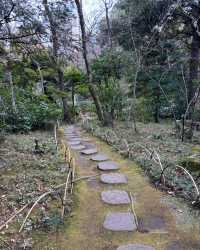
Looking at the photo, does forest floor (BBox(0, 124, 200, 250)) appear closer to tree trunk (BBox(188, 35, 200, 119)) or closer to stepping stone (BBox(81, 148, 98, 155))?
stepping stone (BBox(81, 148, 98, 155))

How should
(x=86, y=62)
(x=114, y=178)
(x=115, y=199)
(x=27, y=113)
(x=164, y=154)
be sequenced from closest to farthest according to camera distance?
(x=115, y=199)
(x=114, y=178)
(x=164, y=154)
(x=27, y=113)
(x=86, y=62)

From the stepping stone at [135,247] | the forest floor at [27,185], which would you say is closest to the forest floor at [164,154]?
the stepping stone at [135,247]

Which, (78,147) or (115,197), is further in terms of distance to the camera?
(78,147)

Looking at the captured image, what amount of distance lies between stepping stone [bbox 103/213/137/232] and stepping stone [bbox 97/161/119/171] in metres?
1.80

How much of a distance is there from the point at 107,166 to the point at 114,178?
2.11 ft

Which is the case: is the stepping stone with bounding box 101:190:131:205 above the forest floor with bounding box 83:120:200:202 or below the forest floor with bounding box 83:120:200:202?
below

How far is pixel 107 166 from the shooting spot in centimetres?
557

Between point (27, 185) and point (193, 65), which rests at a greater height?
point (193, 65)

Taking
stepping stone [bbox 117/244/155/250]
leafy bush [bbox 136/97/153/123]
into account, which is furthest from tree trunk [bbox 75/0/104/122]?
stepping stone [bbox 117/244/155/250]

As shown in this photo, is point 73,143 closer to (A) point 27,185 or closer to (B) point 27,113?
(B) point 27,113

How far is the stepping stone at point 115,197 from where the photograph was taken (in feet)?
13.3

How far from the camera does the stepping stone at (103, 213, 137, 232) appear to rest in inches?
132

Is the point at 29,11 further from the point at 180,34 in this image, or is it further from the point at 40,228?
the point at 180,34

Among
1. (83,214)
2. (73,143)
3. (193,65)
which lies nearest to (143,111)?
(193,65)
